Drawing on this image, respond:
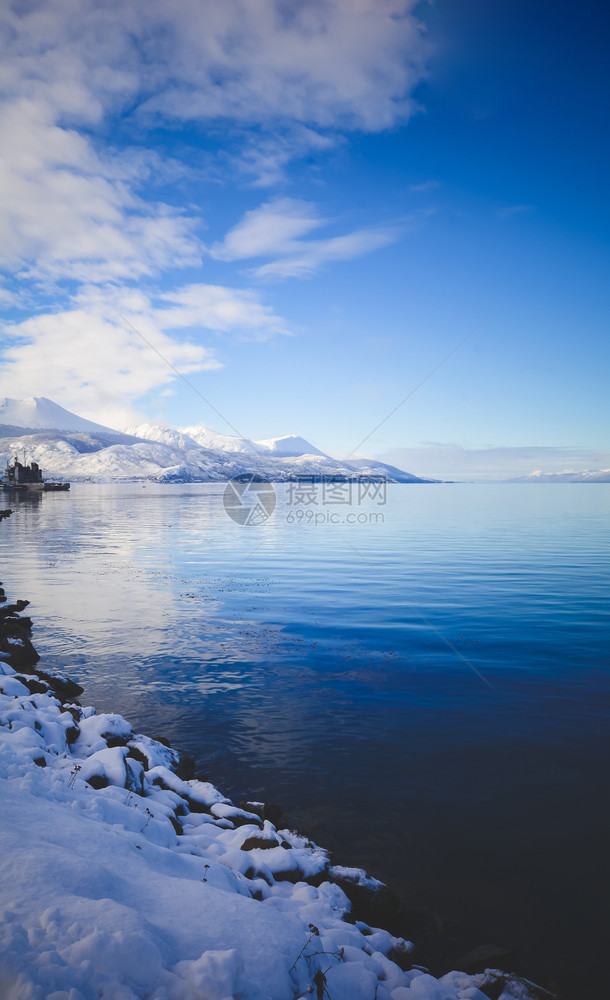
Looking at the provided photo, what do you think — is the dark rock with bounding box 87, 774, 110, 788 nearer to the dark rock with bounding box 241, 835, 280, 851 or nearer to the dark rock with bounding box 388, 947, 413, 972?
the dark rock with bounding box 241, 835, 280, 851

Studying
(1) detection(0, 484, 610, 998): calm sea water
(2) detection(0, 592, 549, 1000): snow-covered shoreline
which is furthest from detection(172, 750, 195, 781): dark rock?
(2) detection(0, 592, 549, 1000): snow-covered shoreline

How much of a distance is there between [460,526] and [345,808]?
55993 millimetres

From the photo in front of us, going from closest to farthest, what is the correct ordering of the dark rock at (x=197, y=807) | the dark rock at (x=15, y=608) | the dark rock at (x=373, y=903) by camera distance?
the dark rock at (x=373, y=903), the dark rock at (x=197, y=807), the dark rock at (x=15, y=608)

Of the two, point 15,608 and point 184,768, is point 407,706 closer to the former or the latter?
point 184,768

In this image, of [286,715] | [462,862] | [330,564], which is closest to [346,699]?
[286,715]

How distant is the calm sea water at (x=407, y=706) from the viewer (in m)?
7.86

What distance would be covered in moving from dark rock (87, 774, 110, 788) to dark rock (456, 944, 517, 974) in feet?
18.2

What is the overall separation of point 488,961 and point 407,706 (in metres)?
7.36

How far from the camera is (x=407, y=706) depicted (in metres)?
13.6

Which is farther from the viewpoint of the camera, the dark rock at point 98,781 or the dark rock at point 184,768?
the dark rock at point 184,768

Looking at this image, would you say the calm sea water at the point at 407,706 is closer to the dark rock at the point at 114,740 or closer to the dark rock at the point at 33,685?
the dark rock at the point at 114,740

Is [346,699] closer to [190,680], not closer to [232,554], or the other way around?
[190,680]

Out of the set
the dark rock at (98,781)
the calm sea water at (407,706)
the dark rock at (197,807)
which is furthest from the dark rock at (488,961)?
the dark rock at (98,781)

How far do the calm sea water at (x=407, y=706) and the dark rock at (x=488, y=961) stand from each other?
442 mm
